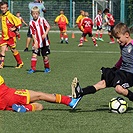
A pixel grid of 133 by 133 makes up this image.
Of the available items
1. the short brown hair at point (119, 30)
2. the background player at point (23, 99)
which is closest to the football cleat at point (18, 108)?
the background player at point (23, 99)

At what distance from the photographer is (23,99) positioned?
8.32 m

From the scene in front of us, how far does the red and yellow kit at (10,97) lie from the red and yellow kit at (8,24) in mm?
7249

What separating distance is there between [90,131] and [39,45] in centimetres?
775

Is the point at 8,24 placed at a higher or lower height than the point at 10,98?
higher

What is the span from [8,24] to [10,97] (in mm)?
7487

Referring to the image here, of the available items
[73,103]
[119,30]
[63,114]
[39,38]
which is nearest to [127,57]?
[119,30]

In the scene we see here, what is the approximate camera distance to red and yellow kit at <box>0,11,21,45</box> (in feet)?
50.5

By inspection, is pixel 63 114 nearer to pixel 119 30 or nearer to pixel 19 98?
pixel 19 98

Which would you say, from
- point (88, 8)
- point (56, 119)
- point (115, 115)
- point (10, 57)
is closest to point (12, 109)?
point (56, 119)

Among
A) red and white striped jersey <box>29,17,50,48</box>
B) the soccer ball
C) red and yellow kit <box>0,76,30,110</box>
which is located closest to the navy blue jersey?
the soccer ball

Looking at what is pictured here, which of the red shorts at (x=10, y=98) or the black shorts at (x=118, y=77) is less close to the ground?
the black shorts at (x=118, y=77)

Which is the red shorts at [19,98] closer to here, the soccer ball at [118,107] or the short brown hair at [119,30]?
the soccer ball at [118,107]

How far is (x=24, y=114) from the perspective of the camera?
321 inches

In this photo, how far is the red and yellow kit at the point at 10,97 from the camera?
8212 mm
